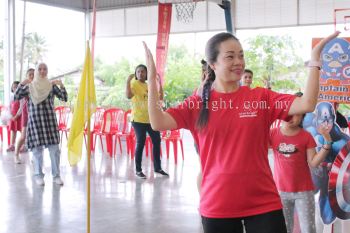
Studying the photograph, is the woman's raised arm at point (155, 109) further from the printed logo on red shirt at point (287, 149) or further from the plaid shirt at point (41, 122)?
the plaid shirt at point (41, 122)

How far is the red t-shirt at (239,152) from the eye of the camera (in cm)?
183

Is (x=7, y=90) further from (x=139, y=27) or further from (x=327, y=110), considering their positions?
(x=327, y=110)

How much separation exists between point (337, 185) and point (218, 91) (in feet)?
5.17

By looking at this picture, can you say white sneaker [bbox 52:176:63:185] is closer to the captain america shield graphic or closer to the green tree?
the captain america shield graphic

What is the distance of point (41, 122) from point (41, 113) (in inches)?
4.2

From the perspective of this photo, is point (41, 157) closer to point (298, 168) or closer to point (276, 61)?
point (298, 168)

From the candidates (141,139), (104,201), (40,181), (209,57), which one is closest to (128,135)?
(141,139)

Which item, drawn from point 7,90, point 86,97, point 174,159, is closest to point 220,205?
point 86,97

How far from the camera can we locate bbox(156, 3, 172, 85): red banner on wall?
9.28 m

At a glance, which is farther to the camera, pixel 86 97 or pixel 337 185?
pixel 86 97

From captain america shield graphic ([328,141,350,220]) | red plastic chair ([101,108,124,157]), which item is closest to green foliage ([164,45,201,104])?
red plastic chair ([101,108,124,157])

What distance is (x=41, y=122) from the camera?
560 centimetres

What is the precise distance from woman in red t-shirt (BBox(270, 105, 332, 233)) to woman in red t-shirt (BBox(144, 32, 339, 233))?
1.05 meters

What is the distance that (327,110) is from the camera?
311 cm
